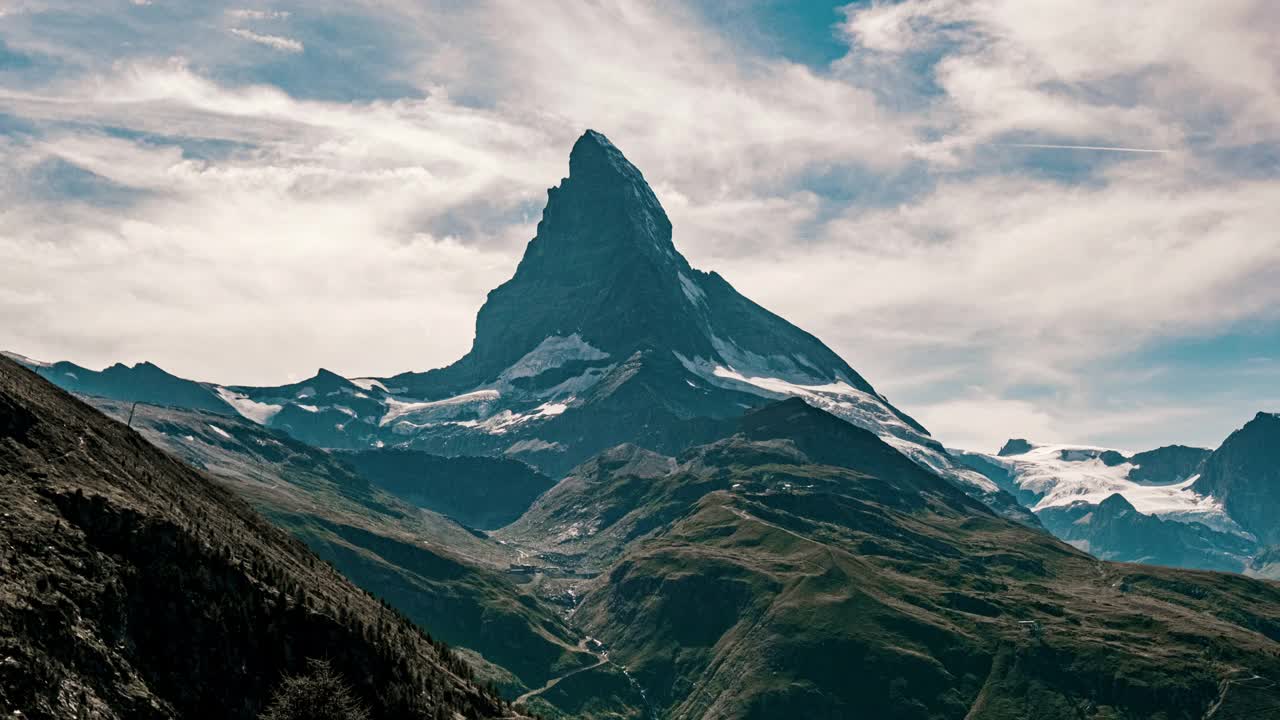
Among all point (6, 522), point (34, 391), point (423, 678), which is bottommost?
point (423, 678)

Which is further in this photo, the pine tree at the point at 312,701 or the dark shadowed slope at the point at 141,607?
the pine tree at the point at 312,701

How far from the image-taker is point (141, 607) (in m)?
104

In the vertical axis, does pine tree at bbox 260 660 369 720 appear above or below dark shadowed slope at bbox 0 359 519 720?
below

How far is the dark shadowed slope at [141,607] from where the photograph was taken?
3447 inches

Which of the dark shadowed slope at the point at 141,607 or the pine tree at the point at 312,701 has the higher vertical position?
the dark shadowed slope at the point at 141,607

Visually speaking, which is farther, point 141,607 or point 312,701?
point 312,701

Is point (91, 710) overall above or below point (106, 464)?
below

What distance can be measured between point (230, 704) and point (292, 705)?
767 centimetres

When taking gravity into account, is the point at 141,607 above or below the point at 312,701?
above

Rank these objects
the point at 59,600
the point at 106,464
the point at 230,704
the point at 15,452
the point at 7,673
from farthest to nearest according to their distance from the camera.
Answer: the point at 106,464, the point at 15,452, the point at 230,704, the point at 59,600, the point at 7,673

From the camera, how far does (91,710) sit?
8319cm

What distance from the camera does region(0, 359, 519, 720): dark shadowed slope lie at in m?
87.6

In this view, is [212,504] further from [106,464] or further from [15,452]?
[15,452]

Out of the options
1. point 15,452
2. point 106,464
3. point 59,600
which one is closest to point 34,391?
point 106,464
